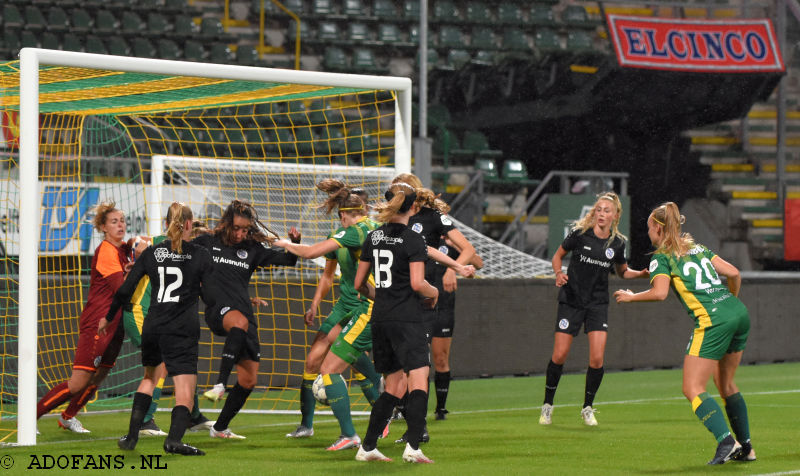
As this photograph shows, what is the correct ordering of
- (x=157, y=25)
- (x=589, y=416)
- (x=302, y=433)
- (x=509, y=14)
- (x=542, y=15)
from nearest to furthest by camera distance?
1. (x=302, y=433)
2. (x=589, y=416)
3. (x=157, y=25)
4. (x=509, y=14)
5. (x=542, y=15)

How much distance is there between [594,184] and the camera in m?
21.9

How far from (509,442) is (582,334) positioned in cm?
655

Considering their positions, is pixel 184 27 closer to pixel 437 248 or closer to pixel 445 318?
pixel 445 318

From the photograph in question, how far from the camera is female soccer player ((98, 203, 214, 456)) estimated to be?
815cm

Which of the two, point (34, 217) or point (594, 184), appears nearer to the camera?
point (34, 217)

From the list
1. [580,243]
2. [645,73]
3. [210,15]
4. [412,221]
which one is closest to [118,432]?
[412,221]

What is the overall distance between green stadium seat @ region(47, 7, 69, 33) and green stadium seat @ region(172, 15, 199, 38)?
2198mm

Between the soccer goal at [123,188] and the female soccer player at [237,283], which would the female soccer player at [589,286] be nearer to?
the soccer goal at [123,188]

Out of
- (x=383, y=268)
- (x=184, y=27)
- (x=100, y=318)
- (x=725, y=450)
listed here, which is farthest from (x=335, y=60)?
(x=725, y=450)

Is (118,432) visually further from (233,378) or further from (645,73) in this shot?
(645,73)

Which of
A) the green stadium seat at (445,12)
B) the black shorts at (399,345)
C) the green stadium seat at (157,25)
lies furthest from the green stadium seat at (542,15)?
the black shorts at (399,345)

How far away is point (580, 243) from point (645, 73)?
43.1ft

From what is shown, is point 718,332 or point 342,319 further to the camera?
point 342,319

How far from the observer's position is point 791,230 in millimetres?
22969
